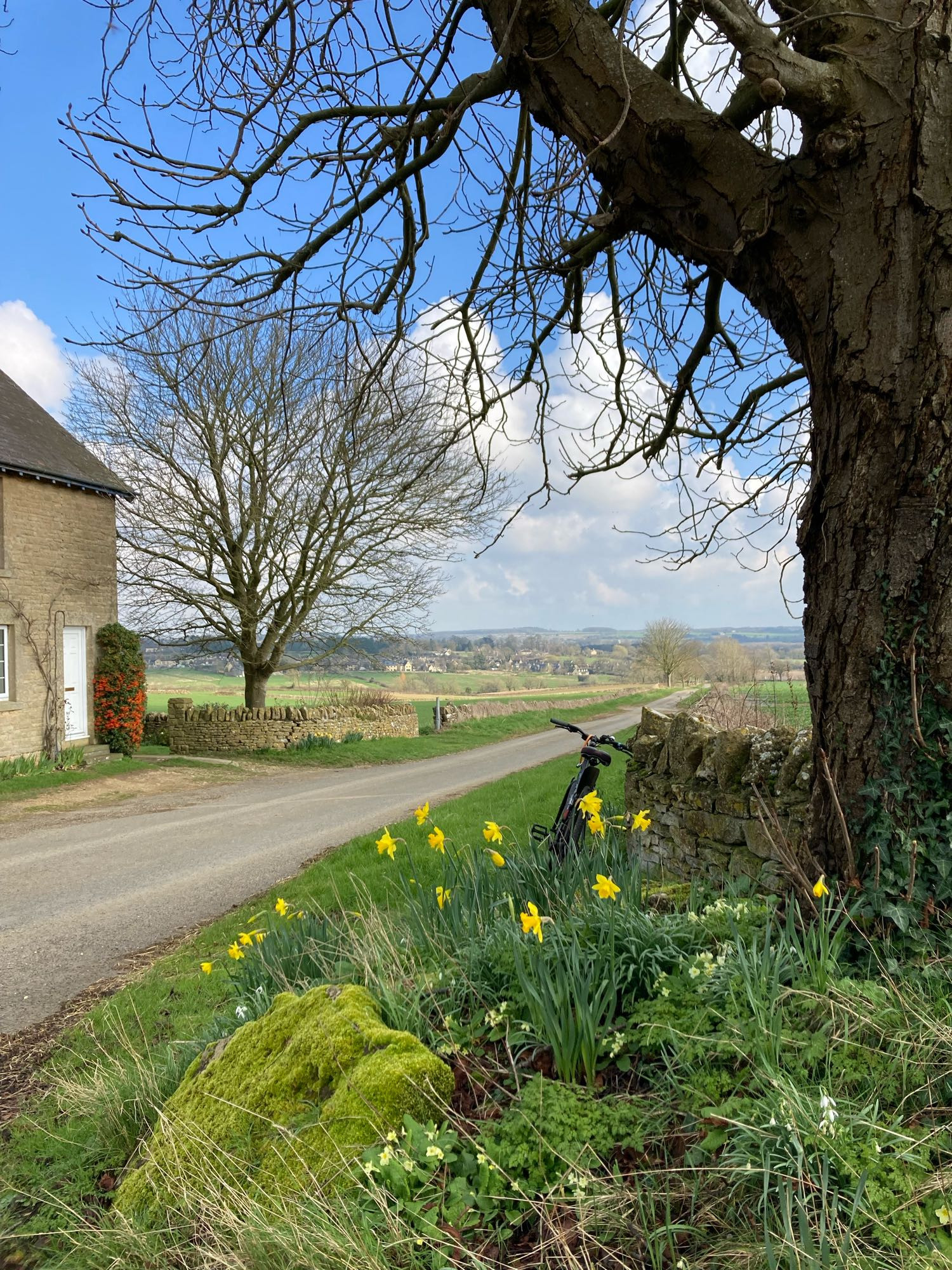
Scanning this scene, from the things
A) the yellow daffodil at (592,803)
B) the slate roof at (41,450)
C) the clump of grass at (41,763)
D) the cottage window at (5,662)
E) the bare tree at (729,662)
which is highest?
the slate roof at (41,450)

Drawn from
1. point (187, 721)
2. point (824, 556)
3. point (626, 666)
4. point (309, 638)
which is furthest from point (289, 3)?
point (626, 666)

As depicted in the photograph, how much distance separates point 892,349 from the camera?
302 centimetres

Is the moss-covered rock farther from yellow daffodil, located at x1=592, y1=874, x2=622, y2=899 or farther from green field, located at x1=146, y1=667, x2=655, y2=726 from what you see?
green field, located at x1=146, y1=667, x2=655, y2=726

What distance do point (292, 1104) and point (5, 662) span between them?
16.2 m

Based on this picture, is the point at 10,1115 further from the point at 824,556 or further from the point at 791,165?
the point at 791,165

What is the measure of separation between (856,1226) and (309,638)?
817 inches

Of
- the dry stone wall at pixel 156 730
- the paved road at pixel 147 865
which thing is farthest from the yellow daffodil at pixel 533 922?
the dry stone wall at pixel 156 730

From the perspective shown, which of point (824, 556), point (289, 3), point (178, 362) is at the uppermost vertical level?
point (289, 3)

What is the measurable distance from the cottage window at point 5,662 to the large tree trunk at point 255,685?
6602 millimetres

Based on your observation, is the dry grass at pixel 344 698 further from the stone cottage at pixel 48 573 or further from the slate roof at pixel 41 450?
the slate roof at pixel 41 450

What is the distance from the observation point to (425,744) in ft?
77.3

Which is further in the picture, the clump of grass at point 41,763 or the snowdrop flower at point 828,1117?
the clump of grass at point 41,763

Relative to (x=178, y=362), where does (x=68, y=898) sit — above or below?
below

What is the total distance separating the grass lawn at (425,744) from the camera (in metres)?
20.4
